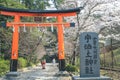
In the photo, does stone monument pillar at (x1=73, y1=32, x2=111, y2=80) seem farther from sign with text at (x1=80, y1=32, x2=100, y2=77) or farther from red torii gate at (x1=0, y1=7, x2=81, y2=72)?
red torii gate at (x1=0, y1=7, x2=81, y2=72)

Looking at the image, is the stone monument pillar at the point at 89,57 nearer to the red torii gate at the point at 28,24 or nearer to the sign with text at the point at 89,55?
the sign with text at the point at 89,55

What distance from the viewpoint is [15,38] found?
22.9 meters

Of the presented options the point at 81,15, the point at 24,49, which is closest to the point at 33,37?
the point at 24,49

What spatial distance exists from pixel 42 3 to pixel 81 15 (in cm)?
2523

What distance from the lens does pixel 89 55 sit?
13.3 meters

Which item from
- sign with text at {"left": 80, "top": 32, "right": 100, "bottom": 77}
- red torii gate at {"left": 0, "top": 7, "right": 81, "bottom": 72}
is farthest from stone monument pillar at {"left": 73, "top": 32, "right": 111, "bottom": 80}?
red torii gate at {"left": 0, "top": 7, "right": 81, "bottom": 72}

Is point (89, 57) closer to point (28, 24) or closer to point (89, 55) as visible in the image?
point (89, 55)

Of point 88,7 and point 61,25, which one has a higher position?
point 88,7

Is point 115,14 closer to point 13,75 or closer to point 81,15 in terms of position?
point 81,15

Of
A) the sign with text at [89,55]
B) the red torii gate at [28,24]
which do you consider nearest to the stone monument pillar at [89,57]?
the sign with text at [89,55]

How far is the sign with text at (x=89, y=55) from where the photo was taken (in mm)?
12999

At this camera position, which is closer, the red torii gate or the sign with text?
the sign with text

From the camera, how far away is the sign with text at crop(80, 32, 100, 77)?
12999mm

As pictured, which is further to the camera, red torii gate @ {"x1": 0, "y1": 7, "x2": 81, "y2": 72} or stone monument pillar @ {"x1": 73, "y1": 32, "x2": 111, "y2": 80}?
red torii gate @ {"x1": 0, "y1": 7, "x2": 81, "y2": 72}
